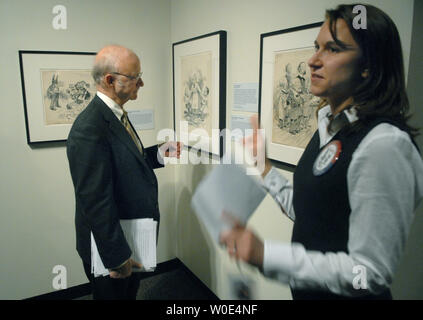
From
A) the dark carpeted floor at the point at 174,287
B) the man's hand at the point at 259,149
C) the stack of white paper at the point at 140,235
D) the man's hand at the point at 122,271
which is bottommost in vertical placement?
the dark carpeted floor at the point at 174,287

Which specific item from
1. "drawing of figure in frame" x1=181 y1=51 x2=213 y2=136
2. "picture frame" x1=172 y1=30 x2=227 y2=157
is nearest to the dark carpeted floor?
"picture frame" x1=172 y1=30 x2=227 y2=157

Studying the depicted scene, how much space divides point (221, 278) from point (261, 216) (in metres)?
0.68

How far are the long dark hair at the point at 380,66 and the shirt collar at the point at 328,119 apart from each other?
0.02m

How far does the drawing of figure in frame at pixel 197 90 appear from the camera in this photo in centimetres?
178

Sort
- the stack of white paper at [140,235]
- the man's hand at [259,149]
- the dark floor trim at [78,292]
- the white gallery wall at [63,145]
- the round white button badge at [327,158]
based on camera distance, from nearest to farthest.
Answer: the round white button badge at [327,158] < the man's hand at [259,149] < the stack of white paper at [140,235] < the white gallery wall at [63,145] < the dark floor trim at [78,292]

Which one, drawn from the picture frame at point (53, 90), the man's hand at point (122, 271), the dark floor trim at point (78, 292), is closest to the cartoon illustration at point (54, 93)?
the picture frame at point (53, 90)

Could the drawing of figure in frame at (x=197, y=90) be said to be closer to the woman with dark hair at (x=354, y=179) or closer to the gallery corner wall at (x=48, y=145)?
the gallery corner wall at (x=48, y=145)

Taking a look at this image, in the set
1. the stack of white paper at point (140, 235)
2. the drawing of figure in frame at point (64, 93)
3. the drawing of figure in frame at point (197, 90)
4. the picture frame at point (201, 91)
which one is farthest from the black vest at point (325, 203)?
the drawing of figure in frame at point (64, 93)

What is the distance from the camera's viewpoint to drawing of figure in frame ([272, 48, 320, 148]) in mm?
1176

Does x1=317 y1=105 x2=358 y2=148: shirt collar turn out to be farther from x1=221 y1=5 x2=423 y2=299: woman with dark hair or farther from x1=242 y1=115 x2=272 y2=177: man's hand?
x1=242 y1=115 x2=272 y2=177: man's hand

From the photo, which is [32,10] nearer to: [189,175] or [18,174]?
[18,174]

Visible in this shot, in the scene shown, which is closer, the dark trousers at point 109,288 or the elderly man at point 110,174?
the elderly man at point 110,174

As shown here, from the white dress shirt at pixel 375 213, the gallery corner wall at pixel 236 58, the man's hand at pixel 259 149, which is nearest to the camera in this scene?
the white dress shirt at pixel 375 213

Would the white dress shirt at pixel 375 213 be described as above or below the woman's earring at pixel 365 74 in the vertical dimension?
below
